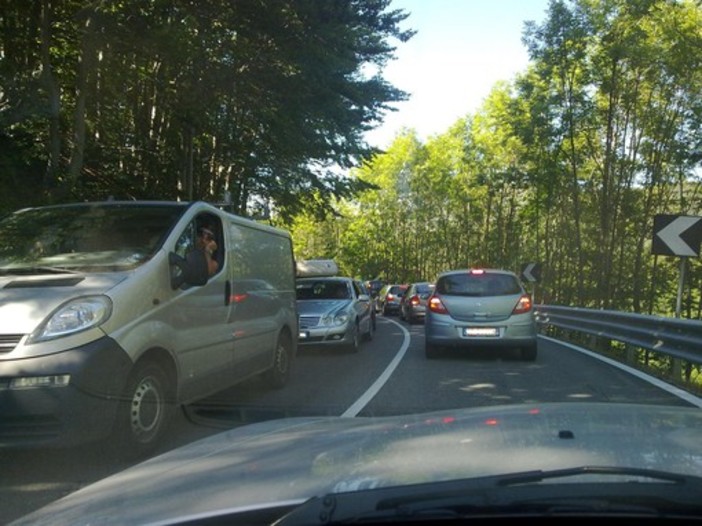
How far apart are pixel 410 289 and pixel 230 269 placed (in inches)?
→ 833

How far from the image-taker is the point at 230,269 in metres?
7.09

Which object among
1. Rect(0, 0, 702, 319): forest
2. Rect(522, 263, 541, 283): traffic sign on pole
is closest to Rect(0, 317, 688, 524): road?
Rect(0, 0, 702, 319): forest

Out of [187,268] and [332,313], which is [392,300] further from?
[187,268]

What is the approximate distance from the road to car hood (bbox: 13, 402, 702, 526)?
6.57ft

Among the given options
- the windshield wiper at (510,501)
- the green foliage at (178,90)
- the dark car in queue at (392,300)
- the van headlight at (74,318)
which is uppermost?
the green foliage at (178,90)

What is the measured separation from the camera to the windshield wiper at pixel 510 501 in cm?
178

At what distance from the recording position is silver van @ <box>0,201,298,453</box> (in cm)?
466

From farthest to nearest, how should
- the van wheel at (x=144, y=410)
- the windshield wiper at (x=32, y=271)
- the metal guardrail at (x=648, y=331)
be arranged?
the metal guardrail at (x=648, y=331)
the windshield wiper at (x=32, y=271)
the van wheel at (x=144, y=410)

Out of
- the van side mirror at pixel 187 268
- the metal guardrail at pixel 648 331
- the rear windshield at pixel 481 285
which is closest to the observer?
the van side mirror at pixel 187 268

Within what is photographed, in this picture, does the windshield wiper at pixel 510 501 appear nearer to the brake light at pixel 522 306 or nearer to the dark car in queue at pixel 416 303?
the brake light at pixel 522 306

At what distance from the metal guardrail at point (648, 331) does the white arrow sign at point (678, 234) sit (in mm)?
1231

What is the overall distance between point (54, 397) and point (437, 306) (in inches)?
331

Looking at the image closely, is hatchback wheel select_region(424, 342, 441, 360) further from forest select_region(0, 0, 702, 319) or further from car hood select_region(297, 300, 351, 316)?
forest select_region(0, 0, 702, 319)

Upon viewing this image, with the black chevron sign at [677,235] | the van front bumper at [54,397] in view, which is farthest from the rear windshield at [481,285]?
the van front bumper at [54,397]
